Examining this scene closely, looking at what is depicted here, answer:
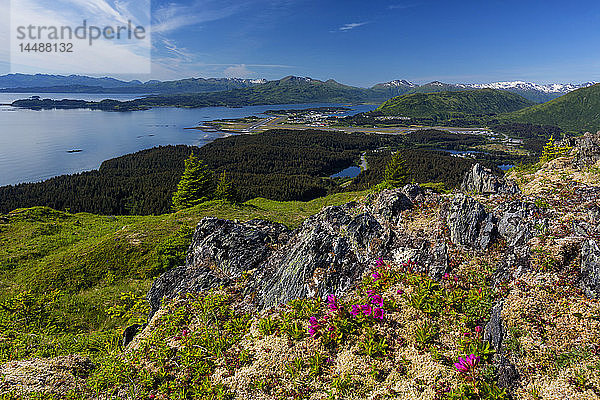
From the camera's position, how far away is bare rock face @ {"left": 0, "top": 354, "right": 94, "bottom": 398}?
11688 mm

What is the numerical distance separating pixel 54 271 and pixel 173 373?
18.4 metres

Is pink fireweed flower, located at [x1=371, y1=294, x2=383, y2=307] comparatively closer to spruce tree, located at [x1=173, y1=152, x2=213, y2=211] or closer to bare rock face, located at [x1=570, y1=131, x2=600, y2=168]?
bare rock face, located at [x1=570, y1=131, x2=600, y2=168]

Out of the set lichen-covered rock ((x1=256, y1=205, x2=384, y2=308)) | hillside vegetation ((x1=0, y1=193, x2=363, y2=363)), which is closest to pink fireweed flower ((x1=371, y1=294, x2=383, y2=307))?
lichen-covered rock ((x1=256, y1=205, x2=384, y2=308))

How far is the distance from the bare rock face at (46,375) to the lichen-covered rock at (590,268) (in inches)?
806

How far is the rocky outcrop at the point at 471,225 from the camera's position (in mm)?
13781

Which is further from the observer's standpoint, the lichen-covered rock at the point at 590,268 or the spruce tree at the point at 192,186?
the spruce tree at the point at 192,186

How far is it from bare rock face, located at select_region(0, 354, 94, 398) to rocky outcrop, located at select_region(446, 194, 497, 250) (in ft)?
61.3

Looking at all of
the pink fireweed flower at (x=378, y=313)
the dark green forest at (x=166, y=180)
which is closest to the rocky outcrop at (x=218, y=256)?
the pink fireweed flower at (x=378, y=313)

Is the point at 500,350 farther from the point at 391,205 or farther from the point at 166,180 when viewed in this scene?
the point at 166,180

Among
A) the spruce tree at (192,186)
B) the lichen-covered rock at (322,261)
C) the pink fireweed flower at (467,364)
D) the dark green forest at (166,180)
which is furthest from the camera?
the dark green forest at (166,180)

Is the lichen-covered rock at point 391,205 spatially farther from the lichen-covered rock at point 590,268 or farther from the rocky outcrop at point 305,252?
the lichen-covered rock at point 590,268

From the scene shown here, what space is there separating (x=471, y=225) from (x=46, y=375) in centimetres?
2108

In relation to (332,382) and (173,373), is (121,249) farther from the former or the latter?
(332,382)

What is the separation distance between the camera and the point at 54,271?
899 inches
